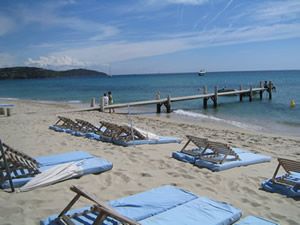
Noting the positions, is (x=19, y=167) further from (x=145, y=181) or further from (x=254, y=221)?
(x=254, y=221)

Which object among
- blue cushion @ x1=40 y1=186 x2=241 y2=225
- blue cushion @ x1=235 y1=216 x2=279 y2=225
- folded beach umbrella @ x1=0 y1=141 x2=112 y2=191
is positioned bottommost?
blue cushion @ x1=235 y1=216 x2=279 y2=225

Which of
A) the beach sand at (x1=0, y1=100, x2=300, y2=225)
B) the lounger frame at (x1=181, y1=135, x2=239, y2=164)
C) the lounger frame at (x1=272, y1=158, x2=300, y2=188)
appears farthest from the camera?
the lounger frame at (x1=181, y1=135, x2=239, y2=164)

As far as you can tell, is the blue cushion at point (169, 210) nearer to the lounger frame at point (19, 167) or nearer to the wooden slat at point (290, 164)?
the wooden slat at point (290, 164)

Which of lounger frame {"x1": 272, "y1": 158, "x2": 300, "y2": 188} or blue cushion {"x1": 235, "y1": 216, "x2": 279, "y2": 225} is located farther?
lounger frame {"x1": 272, "y1": 158, "x2": 300, "y2": 188}

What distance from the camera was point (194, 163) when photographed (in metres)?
7.27

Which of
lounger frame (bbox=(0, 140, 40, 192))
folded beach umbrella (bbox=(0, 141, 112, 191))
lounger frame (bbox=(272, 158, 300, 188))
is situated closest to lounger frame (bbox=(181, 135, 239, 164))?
lounger frame (bbox=(272, 158, 300, 188))

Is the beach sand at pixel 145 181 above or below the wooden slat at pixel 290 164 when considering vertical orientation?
below

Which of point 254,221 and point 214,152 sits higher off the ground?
point 214,152

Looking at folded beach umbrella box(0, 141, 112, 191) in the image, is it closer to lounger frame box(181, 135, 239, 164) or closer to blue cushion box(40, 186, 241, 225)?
blue cushion box(40, 186, 241, 225)

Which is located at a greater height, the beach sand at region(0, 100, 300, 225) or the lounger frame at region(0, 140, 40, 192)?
the lounger frame at region(0, 140, 40, 192)

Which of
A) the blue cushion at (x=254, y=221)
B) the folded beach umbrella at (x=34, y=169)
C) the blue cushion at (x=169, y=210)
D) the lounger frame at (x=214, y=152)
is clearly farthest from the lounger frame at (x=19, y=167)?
the blue cushion at (x=254, y=221)

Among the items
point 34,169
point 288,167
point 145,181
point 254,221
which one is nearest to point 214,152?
point 288,167

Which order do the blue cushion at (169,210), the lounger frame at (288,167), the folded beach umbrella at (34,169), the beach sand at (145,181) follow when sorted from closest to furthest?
the blue cushion at (169,210)
the beach sand at (145,181)
the folded beach umbrella at (34,169)
the lounger frame at (288,167)

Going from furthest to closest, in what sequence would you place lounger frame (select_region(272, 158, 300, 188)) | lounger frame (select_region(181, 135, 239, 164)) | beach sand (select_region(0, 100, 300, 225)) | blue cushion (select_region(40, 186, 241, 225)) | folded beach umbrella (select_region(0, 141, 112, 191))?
lounger frame (select_region(181, 135, 239, 164)) → lounger frame (select_region(272, 158, 300, 188)) → folded beach umbrella (select_region(0, 141, 112, 191)) → beach sand (select_region(0, 100, 300, 225)) → blue cushion (select_region(40, 186, 241, 225))
